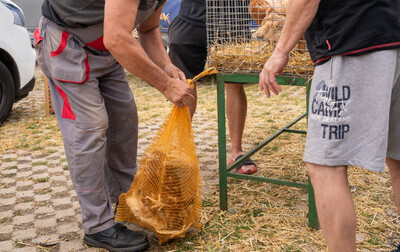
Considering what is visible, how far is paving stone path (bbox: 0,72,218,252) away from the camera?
2916 millimetres

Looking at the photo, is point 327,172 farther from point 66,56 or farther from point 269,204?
point 66,56

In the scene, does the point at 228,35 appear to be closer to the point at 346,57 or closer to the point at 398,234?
the point at 346,57

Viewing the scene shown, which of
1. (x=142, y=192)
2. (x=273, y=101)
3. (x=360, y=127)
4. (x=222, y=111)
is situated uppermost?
(x=360, y=127)

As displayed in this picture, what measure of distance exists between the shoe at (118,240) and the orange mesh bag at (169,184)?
0.09 meters

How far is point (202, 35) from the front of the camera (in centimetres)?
375

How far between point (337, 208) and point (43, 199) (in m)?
2.41

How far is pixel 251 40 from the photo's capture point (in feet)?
9.32

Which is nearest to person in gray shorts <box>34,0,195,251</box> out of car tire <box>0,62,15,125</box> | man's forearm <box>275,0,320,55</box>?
man's forearm <box>275,0,320,55</box>

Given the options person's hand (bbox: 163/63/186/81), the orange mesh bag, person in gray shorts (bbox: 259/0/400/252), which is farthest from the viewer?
person's hand (bbox: 163/63/186/81)

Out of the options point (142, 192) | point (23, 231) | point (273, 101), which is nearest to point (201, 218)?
point (142, 192)

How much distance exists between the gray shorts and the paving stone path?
135 cm

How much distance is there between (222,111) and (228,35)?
0.50 m

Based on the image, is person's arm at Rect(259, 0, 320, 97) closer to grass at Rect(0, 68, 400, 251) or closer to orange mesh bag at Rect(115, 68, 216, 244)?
orange mesh bag at Rect(115, 68, 216, 244)

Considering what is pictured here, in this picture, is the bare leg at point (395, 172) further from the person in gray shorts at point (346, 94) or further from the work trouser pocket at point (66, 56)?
the work trouser pocket at point (66, 56)
